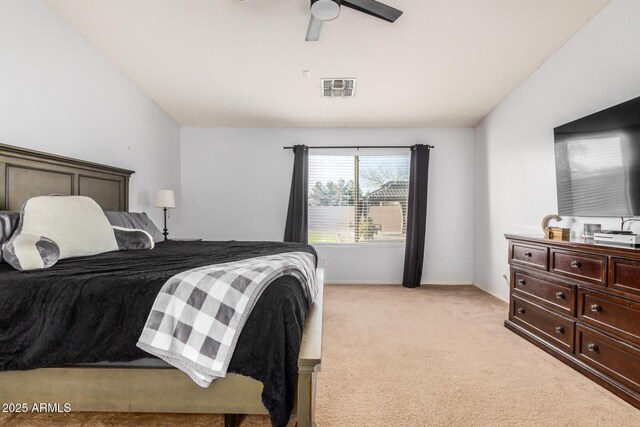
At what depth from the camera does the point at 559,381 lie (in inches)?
78.0

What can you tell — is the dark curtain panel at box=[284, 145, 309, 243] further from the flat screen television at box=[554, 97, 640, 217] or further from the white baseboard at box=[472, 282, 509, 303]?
the flat screen television at box=[554, 97, 640, 217]

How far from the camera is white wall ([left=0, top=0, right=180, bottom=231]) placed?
2201 mm

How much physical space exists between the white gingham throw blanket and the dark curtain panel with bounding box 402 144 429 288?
357 centimetres

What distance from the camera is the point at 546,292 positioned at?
2.45m

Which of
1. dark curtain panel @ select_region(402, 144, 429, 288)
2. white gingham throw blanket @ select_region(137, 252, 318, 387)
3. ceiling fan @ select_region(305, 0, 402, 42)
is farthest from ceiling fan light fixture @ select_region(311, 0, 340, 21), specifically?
dark curtain panel @ select_region(402, 144, 429, 288)

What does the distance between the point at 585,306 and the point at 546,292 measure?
0.34m

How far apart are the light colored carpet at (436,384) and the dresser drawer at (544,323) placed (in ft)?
0.41

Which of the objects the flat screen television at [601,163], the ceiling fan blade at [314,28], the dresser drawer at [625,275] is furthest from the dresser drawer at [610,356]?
the ceiling fan blade at [314,28]

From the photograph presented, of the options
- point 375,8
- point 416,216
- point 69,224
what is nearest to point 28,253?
point 69,224

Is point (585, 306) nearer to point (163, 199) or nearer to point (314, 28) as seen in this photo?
point (314, 28)

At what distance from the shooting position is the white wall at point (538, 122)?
2.27 meters

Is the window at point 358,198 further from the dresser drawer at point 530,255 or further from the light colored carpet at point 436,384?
the dresser drawer at point 530,255

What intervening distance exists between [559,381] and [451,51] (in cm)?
276

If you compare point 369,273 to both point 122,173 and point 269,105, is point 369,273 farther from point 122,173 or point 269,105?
point 122,173
